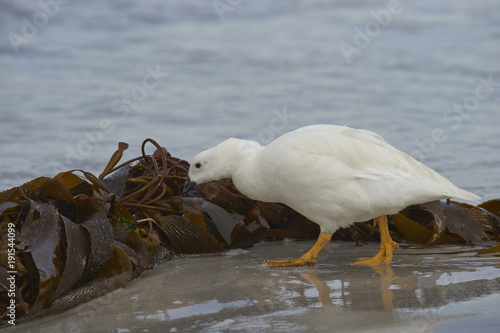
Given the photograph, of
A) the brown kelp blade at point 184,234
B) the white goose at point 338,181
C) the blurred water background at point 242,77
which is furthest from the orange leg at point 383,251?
the blurred water background at point 242,77

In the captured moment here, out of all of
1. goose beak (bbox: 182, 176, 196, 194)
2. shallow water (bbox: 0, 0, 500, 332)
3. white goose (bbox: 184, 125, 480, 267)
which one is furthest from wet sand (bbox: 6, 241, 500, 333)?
goose beak (bbox: 182, 176, 196, 194)

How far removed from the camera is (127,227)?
4.11 metres

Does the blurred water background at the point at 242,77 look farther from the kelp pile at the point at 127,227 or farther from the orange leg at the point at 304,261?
the orange leg at the point at 304,261

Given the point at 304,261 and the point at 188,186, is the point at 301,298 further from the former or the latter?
the point at 188,186

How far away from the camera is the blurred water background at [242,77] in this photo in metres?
8.16

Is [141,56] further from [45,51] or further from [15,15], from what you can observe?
[15,15]

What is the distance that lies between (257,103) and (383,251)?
579 centimetres

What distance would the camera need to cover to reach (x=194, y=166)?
4.55 metres

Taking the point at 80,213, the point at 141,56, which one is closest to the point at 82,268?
the point at 80,213

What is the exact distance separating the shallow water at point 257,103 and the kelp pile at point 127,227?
0.17 m

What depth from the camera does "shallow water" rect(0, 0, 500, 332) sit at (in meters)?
3.21

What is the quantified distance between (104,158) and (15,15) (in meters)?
8.43

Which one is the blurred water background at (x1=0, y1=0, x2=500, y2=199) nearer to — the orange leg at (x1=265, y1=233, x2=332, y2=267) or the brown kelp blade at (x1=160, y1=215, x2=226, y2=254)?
the orange leg at (x1=265, y1=233, x2=332, y2=267)

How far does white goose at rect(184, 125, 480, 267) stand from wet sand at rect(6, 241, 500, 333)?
317 mm
